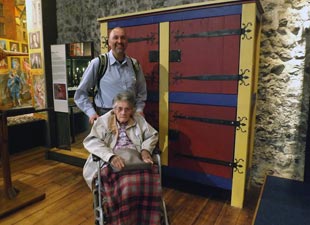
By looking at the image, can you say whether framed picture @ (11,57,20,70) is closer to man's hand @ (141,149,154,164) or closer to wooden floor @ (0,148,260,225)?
wooden floor @ (0,148,260,225)

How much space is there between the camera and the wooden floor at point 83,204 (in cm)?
222

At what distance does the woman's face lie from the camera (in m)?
1.99

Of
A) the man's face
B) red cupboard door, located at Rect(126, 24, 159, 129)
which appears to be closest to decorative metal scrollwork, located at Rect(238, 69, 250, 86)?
red cupboard door, located at Rect(126, 24, 159, 129)

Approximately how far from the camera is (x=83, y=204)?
98.0 inches

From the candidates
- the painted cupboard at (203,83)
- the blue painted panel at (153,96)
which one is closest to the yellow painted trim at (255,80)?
the painted cupboard at (203,83)

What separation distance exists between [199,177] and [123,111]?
1.11 m

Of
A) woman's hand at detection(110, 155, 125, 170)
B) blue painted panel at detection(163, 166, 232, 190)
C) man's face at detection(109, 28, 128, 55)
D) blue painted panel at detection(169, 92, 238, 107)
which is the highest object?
man's face at detection(109, 28, 128, 55)

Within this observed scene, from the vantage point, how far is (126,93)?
2.02 meters

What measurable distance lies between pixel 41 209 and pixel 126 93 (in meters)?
1.44

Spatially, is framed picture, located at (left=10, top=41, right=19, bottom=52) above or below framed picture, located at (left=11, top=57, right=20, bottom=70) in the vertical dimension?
above

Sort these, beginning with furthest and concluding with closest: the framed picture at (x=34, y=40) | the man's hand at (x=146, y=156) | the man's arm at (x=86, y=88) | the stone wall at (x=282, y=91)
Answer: the framed picture at (x=34, y=40) → the stone wall at (x=282, y=91) → the man's arm at (x=86, y=88) → the man's hand at (x=146, y=156)

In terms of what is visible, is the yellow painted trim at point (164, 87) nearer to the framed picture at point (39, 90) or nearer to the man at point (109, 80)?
the man at point (109, 80)

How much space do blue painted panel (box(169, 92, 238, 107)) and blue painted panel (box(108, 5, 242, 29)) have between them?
0.73 m

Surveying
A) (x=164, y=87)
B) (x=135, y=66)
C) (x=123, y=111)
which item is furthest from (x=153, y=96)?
(x=123, y=111)
